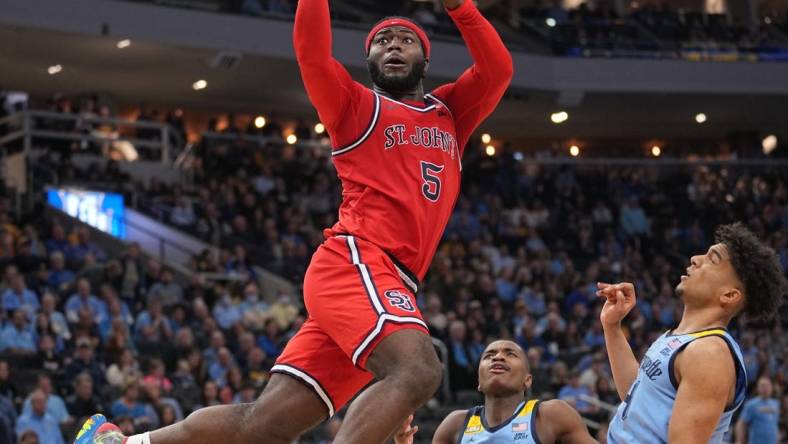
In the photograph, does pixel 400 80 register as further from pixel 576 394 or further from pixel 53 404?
pixel 576 394

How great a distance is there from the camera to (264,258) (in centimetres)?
1920

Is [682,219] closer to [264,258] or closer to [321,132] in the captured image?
[321,132]

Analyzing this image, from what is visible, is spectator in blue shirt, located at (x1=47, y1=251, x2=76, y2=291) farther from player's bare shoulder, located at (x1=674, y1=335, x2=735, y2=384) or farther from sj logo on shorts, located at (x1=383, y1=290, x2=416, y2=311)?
player's bare shoulder, located at (x1=674, y1=335, x2=735, y2=384)

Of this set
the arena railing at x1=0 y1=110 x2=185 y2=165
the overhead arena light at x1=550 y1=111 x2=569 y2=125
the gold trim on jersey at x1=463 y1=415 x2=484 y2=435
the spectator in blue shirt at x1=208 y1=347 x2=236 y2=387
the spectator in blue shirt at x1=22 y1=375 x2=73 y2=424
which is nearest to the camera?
the gold trim on jersey at x1=463 y1=415 x2=484 y2=435

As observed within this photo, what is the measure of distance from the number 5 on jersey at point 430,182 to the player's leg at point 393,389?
64cm

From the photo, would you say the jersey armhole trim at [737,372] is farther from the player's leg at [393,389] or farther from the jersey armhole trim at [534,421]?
the jersey armhole trim at [534,421]

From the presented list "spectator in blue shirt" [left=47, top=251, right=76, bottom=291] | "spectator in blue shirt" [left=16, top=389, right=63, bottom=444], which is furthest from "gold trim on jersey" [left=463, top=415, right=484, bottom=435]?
"spectator in blue shirt" [left=47, top=251, right=76, bottom=291]

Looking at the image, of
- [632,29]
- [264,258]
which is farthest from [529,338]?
[632,29]

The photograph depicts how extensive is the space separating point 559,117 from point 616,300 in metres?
23.9

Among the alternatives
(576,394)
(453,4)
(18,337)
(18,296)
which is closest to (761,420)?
(576,394)

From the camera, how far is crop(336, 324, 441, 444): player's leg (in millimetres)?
4359

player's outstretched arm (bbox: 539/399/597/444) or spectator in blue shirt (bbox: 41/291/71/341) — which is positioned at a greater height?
spectator in blue shirt (bbox: 41/291/71/341)

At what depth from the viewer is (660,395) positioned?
4.29 metres

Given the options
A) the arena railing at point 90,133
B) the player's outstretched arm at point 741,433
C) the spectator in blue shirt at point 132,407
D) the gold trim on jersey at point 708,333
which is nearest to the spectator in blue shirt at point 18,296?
the spectator in blue shirt at point 132,407
